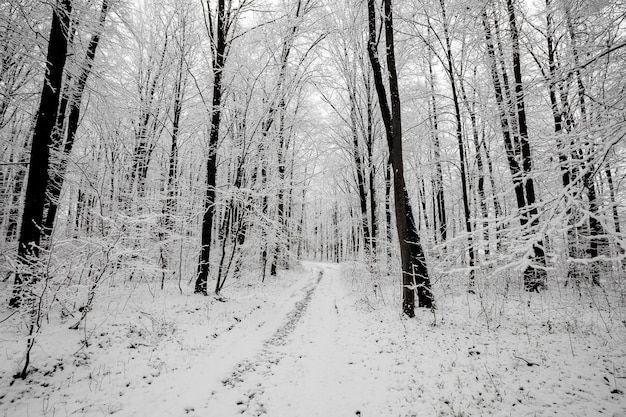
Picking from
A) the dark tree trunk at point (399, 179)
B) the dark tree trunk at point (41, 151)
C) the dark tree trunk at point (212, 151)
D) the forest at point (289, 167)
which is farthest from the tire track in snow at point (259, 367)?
the dark tree trunk at point (41, 151)

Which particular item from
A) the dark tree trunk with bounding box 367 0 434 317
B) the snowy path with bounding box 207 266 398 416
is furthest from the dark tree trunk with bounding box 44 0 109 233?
the dark tree trunk with bounding box 367 0 434 317

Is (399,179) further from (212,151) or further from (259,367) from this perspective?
(212,151)

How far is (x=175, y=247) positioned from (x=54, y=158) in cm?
536

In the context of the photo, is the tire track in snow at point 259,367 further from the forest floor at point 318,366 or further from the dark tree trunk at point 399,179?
the dark tree trunk at point 399,179

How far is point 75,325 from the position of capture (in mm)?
5352

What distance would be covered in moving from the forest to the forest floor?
98mm

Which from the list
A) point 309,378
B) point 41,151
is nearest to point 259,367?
point 309,378

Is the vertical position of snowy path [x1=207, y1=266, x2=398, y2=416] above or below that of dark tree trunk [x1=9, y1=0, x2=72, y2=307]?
below

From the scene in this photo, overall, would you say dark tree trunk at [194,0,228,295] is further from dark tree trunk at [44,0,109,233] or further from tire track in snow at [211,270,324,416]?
tire track in snow at [211,270,324,416]

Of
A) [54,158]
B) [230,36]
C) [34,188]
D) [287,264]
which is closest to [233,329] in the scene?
[34,188]

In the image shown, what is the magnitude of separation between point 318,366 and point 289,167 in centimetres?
1292

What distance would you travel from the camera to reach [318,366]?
16.5 feet

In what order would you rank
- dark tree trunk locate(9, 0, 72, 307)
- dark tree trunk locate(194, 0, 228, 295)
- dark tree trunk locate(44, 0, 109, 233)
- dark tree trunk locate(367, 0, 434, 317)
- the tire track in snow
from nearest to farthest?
the tire track in snow → dark tree trunk locate(9, 0, 72, 307) → dark tree trunk locate(44, 0, 109, 233) → dark tree trunk locate(367, 0, 434, 317) → dark tree trunk locate(194, 0, 228, 295)

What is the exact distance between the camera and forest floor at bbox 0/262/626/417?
11.8 ft
